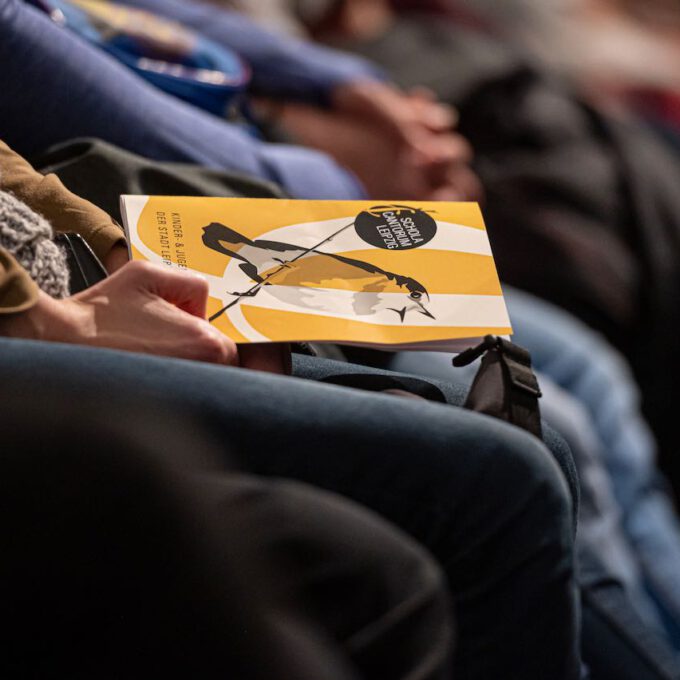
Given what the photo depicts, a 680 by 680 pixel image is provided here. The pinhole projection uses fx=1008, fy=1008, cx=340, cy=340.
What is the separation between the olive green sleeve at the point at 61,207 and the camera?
0.56 meters

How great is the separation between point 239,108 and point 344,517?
78 centimetres

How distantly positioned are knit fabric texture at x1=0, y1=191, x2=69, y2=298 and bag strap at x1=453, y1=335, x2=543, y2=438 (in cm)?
21

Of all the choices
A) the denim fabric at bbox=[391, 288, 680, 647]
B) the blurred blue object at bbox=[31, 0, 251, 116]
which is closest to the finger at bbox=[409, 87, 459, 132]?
the denim fabric at bbox=[391, 288, 680, 647]

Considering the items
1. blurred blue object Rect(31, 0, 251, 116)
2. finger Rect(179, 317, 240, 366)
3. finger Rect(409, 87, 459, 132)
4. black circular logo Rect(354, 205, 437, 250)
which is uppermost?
black circular logo Rect(354, 205, 437, 250)

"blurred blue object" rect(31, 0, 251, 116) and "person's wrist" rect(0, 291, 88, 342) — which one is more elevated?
"person's wrist" rect(0, 291, 88, 342)

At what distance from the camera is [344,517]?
36cm

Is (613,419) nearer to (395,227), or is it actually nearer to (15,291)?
(395,227)

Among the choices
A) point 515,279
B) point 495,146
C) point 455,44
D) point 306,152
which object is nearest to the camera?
point 306,152

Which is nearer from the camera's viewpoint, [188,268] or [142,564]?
[142,564]

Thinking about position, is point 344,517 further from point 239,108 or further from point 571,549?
point 239,108

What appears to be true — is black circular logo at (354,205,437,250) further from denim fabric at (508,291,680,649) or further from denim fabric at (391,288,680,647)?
denim fabric at (508,291,680,649)

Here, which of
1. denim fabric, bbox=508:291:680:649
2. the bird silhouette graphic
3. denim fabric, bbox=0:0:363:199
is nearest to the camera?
the bird silhouette graphic

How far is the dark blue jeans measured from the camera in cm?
44

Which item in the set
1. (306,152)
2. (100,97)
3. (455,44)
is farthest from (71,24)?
(455,44)
